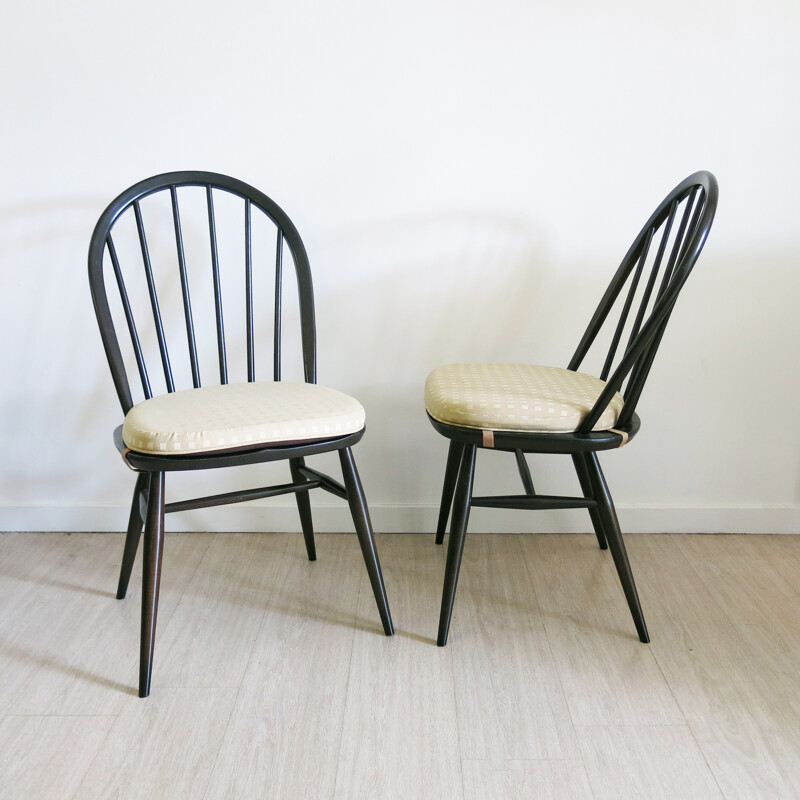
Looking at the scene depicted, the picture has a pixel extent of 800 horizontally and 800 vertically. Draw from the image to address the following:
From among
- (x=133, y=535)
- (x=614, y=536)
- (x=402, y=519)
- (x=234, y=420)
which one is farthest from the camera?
(x=402, y=519)

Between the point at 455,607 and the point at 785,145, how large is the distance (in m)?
1.29

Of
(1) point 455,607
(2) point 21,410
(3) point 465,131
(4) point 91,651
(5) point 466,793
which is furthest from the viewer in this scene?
(2) point 21,410

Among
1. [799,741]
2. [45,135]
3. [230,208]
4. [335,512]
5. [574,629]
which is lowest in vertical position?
[335,512]

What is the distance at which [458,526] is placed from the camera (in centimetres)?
142

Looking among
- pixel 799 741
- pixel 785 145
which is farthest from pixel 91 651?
pixel 785 145

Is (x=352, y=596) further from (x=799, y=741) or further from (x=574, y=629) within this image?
(x=799, y=741)

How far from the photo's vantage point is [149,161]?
174 cm

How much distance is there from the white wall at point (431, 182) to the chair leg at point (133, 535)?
0.37 meters

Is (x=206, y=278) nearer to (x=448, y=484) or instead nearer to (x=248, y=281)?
(x=248, y=281)

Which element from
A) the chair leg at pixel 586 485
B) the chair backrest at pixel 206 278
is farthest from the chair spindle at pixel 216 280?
the chair leg at pixel 586 485

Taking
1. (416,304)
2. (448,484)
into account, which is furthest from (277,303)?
(448,484)

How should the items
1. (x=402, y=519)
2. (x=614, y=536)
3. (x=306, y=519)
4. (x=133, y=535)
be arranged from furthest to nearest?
(x=402, y=519), (x=306, y=519), (x=133, y=535), (x=614, y=536)

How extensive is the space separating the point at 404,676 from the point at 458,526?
284 millimetres

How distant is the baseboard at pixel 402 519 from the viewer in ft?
6.36
